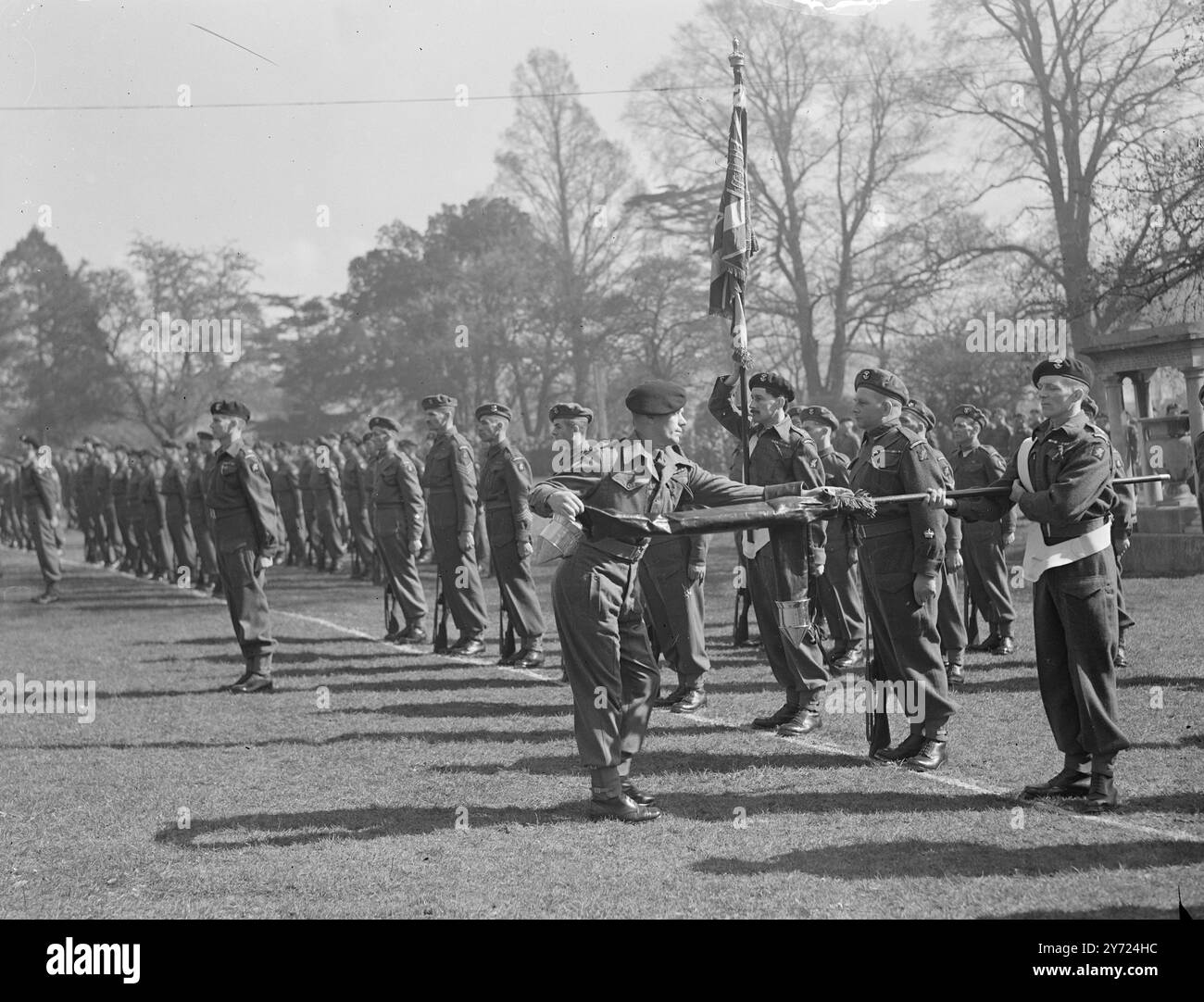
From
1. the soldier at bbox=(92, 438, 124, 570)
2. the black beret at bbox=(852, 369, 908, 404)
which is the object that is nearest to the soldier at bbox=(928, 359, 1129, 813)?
the black beret at bbox=(852, 369, 908, 404)

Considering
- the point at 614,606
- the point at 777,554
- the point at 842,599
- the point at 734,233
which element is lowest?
the point at 842,599

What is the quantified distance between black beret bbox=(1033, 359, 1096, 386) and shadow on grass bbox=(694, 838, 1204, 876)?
2.27m

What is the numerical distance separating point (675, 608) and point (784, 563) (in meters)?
1.25

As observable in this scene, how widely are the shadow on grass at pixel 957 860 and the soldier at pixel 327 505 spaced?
18.2 m

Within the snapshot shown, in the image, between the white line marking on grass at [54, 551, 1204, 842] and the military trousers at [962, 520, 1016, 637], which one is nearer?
the white line marking on grass at [54, 551, 1204, 842]

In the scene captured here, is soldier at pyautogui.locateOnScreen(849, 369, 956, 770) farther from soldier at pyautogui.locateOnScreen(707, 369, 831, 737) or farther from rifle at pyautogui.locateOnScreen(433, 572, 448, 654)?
rifle at pyautogui.locateOnScreen(433, 572, 448, 654)

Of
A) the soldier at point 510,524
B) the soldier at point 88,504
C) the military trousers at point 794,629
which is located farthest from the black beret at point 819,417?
the soldier at point 88,504

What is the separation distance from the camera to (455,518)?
12047 mm

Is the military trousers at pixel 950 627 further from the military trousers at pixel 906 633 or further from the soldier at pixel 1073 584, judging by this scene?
the soldier at pixel 1073 584

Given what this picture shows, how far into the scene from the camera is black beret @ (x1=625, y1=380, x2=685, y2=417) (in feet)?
21.0

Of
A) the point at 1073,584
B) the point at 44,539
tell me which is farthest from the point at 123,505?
the point at 1073,584

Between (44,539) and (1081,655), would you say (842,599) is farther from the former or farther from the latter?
(44,539)
